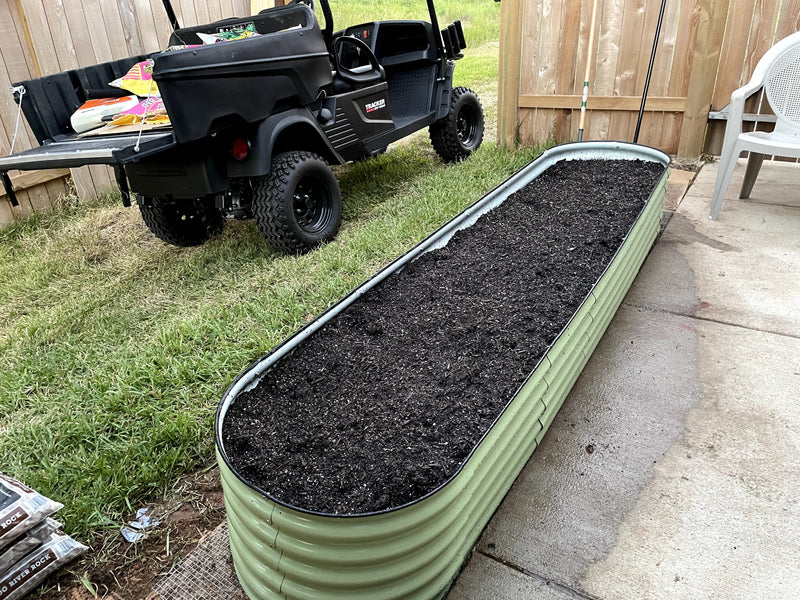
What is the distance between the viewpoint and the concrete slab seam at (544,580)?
1.49 meters

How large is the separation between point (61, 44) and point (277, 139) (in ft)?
8.40

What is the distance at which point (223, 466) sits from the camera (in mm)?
1385

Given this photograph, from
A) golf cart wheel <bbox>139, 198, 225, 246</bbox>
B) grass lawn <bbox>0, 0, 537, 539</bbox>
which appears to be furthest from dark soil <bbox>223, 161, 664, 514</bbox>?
golf cart wheel <bbox>139, 198, 225, 246</bbox>

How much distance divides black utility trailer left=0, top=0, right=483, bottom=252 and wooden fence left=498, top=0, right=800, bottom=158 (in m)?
1.34

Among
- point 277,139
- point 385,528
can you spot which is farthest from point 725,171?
point 385,528

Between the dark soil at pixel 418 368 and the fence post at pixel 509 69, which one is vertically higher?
the fence post at pixel 509 69

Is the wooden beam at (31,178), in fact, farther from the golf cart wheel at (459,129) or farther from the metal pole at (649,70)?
the metal pole at (649,70)

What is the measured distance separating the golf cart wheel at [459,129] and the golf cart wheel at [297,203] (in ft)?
5.18

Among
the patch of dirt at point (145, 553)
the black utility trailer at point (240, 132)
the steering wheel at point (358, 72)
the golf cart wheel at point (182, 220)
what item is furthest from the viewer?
the steering wheel at point (358, 72)

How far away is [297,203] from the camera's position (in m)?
3.63

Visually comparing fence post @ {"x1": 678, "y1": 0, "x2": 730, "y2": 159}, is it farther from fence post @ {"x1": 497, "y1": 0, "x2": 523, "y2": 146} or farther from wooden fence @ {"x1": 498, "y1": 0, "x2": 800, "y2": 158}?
fence post @ {"x1": 497, "y1": 0, "x2": 523, "y2": 146}

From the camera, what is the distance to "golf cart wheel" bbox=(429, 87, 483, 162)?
4.95 m

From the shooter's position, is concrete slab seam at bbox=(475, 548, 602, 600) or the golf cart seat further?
the golf cart seat

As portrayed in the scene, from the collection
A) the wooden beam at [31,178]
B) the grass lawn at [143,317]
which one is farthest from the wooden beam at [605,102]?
the wooden beam at [31,178]
